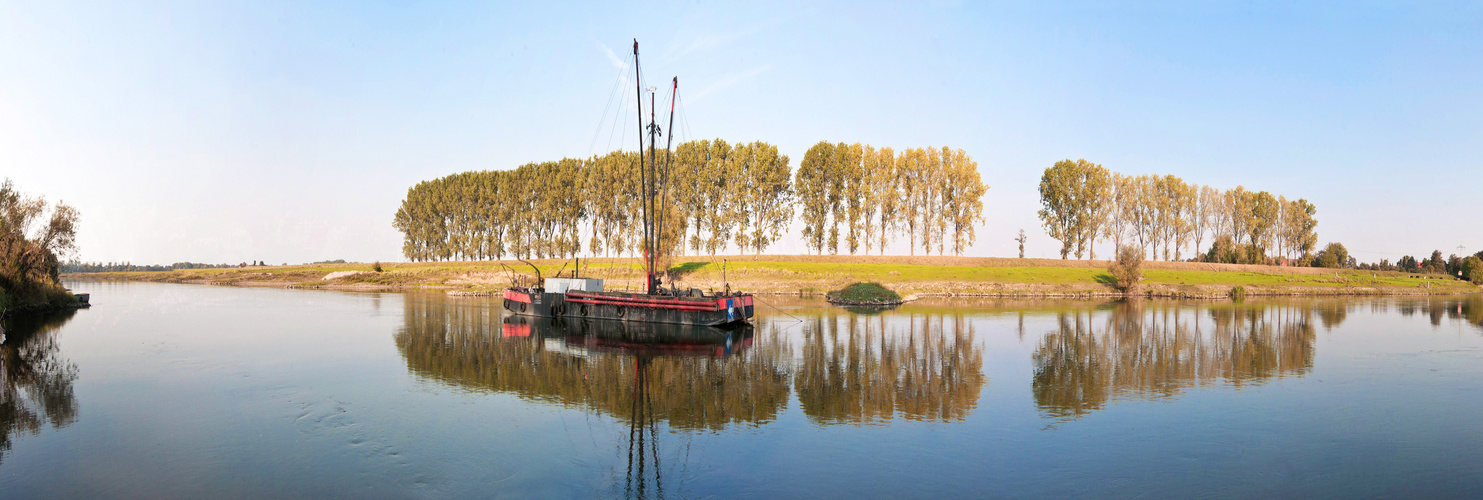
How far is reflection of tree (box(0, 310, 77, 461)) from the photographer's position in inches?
596

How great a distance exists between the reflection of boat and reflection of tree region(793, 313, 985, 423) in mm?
3603

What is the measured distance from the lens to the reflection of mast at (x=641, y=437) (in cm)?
1116

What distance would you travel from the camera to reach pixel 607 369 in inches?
907

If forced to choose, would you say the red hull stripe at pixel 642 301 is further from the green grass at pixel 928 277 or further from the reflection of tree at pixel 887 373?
the green grass at pixel 928 277

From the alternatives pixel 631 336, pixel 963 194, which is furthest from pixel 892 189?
pixel 631 336

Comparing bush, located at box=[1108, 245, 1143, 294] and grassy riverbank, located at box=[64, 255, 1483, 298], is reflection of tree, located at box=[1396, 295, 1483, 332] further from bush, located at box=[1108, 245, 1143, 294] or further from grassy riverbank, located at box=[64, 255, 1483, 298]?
bush, located at box=[1108, 245, 1143, 294]

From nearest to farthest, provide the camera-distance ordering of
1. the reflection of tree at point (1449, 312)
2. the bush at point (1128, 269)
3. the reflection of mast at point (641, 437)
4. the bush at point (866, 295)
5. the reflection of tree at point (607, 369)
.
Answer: the reflection of mast at point (641, 437)
the reflection of tree at point (607, 369)
the reflection of tree at point (1449, 312)
the bush at point (866, 295)
the bush at point (1128, 269)

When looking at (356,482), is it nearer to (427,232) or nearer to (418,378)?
(418,378)

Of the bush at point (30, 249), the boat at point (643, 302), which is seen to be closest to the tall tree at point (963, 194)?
the boat at point (643, 302)

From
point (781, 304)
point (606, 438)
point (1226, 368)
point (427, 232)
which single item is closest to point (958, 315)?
point (781, 304)

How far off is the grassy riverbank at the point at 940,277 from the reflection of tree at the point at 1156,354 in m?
24.7

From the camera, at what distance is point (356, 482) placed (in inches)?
443

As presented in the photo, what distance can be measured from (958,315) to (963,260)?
37876mm

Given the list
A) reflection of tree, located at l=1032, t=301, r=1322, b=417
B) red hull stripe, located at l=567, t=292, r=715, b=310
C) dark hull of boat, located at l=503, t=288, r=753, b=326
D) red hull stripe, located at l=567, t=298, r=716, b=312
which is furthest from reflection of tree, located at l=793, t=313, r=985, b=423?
red hull stripe, located at l=567, t=292, r=715, b=310
